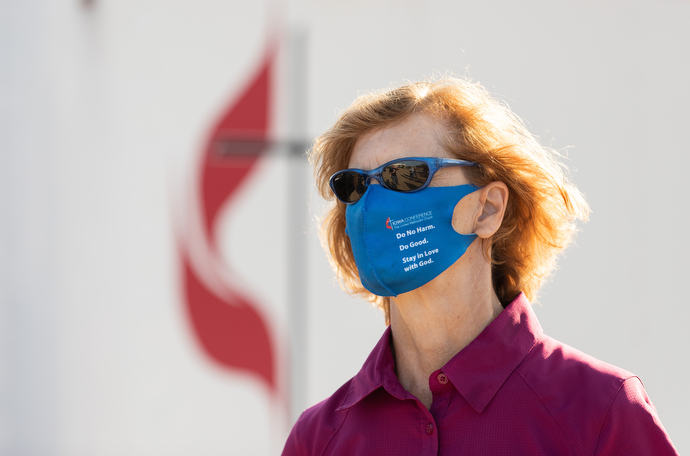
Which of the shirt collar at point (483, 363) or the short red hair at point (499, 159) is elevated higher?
the short red hair at point (499, 159)

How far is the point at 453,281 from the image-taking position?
57.1 inches

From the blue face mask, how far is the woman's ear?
1 centimetres

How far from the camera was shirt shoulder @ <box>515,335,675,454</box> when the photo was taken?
115cm

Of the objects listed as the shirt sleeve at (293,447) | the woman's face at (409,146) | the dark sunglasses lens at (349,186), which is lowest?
the shirt sleeve at (293,447)

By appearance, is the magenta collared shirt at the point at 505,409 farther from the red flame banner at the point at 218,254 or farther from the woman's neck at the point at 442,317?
the red flame banner at the point at 218,254

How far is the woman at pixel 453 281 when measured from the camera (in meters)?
1.24

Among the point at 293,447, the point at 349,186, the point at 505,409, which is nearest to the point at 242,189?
the point at 349,186

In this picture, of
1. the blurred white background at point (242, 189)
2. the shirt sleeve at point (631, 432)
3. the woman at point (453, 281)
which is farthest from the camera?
the blurred white background at point (242, 189)

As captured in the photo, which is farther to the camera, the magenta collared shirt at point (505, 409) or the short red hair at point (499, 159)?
the short red hair at point (499, 159)

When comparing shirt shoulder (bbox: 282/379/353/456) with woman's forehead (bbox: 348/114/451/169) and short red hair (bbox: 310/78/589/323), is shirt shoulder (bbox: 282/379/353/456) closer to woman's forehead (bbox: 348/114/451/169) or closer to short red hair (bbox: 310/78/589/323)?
short red hair (bbox: 310/78/589/323)

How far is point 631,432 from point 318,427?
2.16 ft

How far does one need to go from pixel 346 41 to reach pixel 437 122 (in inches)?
80.5

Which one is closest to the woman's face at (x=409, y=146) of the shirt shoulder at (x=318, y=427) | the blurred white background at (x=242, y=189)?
the shirt shoulder at (x=318, y=427)

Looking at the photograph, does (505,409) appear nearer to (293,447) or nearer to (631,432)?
(631,432)
